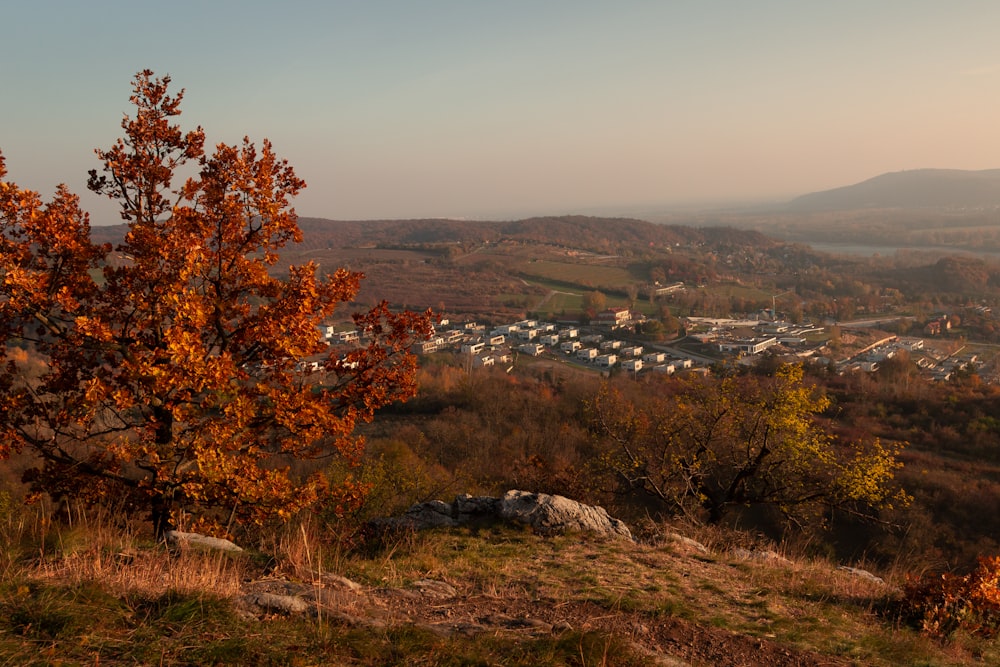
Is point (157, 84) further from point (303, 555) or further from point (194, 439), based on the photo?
point (303, 555)

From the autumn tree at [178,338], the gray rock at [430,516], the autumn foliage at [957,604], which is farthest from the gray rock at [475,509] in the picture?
the autumn foliage at [957,604]

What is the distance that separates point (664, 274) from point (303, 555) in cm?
10767

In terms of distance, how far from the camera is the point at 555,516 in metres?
10.5

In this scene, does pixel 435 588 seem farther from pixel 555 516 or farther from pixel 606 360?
pixel 606 360

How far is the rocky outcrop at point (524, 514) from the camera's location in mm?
10414

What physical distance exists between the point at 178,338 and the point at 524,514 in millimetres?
6823

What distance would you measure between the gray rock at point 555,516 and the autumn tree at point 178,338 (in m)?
3.62

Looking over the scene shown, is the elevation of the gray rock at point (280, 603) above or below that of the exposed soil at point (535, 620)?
above

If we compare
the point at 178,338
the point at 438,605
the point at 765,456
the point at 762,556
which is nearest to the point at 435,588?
the point at 438,605

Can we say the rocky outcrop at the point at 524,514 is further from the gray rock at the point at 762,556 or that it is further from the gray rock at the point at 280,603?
the gray rock at the point at 280,603

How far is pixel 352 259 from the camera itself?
11594cm

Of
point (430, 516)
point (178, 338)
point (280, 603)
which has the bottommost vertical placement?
point (430, 516)

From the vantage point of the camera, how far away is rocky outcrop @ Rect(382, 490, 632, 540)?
10414mm

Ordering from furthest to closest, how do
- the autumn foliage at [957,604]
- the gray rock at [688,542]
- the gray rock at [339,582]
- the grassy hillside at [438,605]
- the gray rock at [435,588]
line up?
the gray rock at [688,542], the autumn foliage at [957,604], the gray rock at [435,588], the gray rock at [339,582], the grassy hillside at [438,605]
